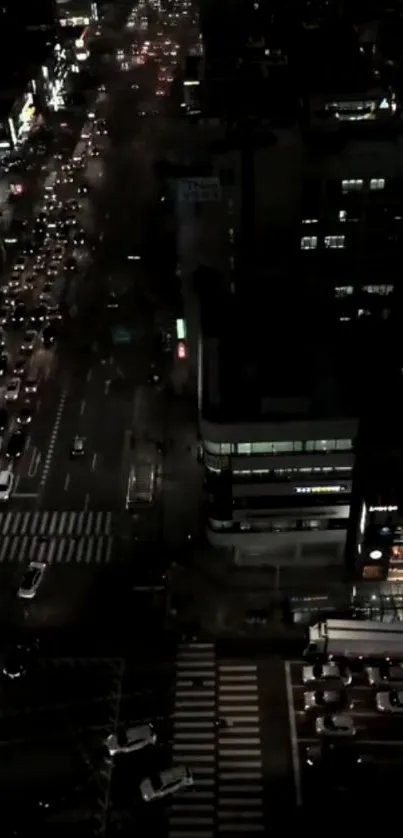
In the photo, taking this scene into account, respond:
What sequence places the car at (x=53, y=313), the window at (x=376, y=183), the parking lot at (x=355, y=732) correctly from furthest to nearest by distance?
the car at (x=53, y=313) < the window at (x=376, y=183) < the parking lot at (x=355, y=732)

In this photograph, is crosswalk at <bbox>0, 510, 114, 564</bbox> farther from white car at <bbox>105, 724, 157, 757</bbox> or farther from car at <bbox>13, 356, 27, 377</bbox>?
car at <bbox>13, 356, 27, 377</bbox>

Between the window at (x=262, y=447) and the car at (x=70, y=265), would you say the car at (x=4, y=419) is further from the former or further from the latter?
the window at (x=262, y=447)

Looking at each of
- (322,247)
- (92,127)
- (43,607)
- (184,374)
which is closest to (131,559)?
(43,607)

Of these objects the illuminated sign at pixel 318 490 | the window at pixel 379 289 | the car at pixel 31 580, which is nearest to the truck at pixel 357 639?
the illuminated sign at pixel 318 490

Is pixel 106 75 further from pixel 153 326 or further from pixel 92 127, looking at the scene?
pixel 153 326

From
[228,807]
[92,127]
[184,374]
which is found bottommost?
[228,807]

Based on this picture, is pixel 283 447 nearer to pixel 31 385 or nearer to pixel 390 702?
pixel 390 702

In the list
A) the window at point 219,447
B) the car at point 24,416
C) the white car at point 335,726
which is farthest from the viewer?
the car at point 24,416

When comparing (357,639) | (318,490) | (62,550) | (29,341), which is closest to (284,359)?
(318,490)
